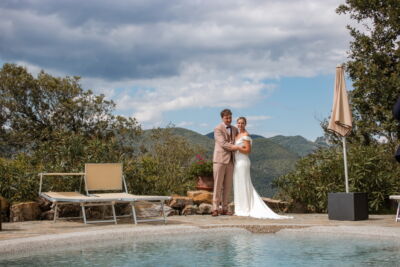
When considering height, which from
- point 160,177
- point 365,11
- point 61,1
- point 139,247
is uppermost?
point 365,11

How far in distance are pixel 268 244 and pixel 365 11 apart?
9.77 m

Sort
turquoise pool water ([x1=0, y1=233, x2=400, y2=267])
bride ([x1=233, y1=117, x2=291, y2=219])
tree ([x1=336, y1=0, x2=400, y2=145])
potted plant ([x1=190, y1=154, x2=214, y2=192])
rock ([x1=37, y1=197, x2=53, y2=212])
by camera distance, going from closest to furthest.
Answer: turquoise pool water ([x1=0, y1=233, x2=400, y2=267])
rock ([x1=37, y1=197, x2=53, y2=212])
bride ([x1=233, y1=117, x2=291, y2=219])
potted plant ([x1=190, y1=154, x2=214, y2=192])
tree ([x1=336, y1=0, x2=400, y2=145])

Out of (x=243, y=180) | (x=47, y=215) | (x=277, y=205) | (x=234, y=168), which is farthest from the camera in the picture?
(x=277, y=205)

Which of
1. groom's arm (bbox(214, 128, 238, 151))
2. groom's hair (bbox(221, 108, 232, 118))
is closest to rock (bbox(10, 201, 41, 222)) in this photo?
groom's arm (bbox(214, 128, 238, 151))

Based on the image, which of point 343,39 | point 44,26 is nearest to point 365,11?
point 343,39

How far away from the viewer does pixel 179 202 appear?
10.3m

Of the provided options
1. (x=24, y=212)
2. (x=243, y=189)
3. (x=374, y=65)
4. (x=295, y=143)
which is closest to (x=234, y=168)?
(x=243, y=189)

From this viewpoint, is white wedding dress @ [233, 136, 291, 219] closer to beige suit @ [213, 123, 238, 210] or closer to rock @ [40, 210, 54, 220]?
beige suit @ [213, 123, 238, 210]

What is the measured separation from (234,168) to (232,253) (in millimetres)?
4252

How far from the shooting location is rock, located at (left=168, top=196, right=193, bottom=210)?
10262 mm

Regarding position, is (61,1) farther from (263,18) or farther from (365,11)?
(365,11)

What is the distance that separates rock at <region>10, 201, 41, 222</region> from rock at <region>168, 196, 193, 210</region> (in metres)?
2.43

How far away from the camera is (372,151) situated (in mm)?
10625

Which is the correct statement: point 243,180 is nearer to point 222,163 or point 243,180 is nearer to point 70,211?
A: point 222,163
